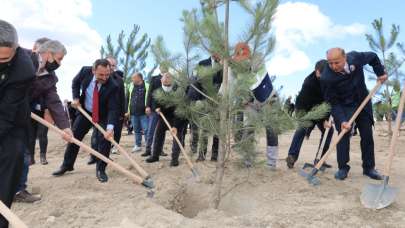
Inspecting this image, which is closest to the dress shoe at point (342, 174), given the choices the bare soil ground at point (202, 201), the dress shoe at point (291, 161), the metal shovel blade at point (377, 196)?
the bare soil ground at point (202, 201)

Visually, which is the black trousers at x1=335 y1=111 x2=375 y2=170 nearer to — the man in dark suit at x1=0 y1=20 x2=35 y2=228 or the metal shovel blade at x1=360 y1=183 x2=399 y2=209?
the metal shovel blade at x1=360 y1=183 x2=399 y2=209

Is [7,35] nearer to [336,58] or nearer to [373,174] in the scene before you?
[336,58]

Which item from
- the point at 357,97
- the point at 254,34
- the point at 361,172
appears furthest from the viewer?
the point at 361,172

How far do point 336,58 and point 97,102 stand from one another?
8.58 feet

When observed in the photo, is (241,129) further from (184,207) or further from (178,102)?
(184,207)

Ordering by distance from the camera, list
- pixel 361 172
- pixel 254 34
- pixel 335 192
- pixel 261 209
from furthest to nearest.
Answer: pixel 361 172
pixel 335 192
pixel 261 209
pixel 254 34

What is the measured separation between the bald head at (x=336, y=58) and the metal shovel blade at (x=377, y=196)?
4.24 feet

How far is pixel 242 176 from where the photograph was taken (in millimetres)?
4852

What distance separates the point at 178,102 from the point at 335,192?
→ 1760 mm

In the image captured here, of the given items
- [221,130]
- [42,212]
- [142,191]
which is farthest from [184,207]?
[42,212]

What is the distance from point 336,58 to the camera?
4.43 m

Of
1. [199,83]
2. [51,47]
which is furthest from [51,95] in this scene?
[199,83]

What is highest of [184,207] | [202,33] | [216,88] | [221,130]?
[202,33]

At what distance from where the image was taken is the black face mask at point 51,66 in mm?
3915
